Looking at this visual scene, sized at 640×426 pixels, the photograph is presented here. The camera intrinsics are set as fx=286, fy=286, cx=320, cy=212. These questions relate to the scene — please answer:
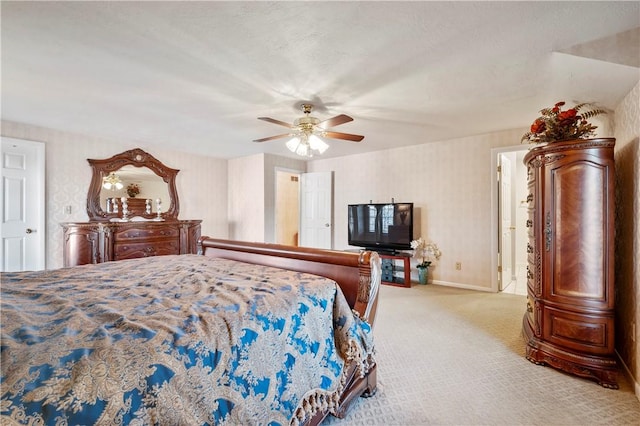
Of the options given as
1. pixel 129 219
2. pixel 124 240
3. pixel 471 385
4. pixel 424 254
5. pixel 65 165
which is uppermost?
pixel 65 165

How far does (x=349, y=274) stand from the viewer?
185 centimetres

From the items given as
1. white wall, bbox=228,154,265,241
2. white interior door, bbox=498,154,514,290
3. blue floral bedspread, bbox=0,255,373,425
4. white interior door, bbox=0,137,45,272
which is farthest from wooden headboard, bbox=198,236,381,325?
white interior door, bbox=0,137,45,272

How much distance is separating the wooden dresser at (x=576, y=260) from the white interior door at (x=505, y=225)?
2.13 meters

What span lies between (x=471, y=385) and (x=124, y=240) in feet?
15.4

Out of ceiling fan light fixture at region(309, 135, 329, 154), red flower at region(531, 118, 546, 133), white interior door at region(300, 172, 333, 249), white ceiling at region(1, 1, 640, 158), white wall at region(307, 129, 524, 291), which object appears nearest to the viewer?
white ceiling at region(1, 1, 640, 158)

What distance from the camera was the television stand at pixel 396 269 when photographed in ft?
15.1

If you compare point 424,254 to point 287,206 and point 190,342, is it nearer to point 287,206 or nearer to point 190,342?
point 287,206

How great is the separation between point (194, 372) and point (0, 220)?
440cm

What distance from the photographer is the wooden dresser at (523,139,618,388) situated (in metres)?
2.05

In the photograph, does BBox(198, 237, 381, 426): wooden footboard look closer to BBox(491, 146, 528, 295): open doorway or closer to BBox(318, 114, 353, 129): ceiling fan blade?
BBox(318, 114, 353, 129): ceiling fan blade

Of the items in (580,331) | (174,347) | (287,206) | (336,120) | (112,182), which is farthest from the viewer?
(287,206)

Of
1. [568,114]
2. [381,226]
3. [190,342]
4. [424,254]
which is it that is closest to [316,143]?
[568,114]

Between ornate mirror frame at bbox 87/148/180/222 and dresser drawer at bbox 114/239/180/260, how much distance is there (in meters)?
0.65

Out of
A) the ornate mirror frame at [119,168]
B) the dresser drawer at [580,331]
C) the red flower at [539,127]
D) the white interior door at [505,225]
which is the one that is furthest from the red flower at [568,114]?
the ornate mirror frame at [119,168]
